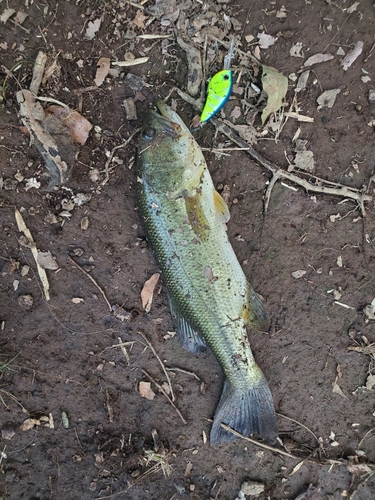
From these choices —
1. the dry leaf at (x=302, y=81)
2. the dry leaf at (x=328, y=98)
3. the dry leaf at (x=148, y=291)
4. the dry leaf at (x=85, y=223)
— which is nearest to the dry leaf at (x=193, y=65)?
the dry leaf at (x=302, y=81)

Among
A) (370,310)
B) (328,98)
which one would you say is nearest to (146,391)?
(370,310)

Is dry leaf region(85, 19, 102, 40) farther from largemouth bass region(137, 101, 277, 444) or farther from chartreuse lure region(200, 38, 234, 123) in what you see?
chartreuse lure region(200, 38, 234, 123)

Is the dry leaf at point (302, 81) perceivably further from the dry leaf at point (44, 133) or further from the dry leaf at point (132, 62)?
the dry leaf at point (44, 133)

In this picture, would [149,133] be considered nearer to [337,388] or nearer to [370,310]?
[370,310]

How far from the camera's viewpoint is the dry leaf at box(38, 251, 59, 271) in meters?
3.66

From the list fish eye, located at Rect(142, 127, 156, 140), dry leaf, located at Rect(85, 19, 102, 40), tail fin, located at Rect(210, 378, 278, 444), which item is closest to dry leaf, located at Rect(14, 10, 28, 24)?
dry leaf, located at Rect(85, 19, 102, 40)

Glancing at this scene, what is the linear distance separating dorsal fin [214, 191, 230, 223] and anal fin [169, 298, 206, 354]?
90 centimetres

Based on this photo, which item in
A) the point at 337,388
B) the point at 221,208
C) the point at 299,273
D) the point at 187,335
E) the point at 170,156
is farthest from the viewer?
the point at 337,388

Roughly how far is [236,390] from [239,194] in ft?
5.85

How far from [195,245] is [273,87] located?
60.4 inches

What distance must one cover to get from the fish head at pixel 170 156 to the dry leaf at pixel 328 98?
47.7 inches

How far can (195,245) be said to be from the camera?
10.5 ft

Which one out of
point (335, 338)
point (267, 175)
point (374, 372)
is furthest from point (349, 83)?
point (374, 372)

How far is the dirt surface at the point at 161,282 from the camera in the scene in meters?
3.39
